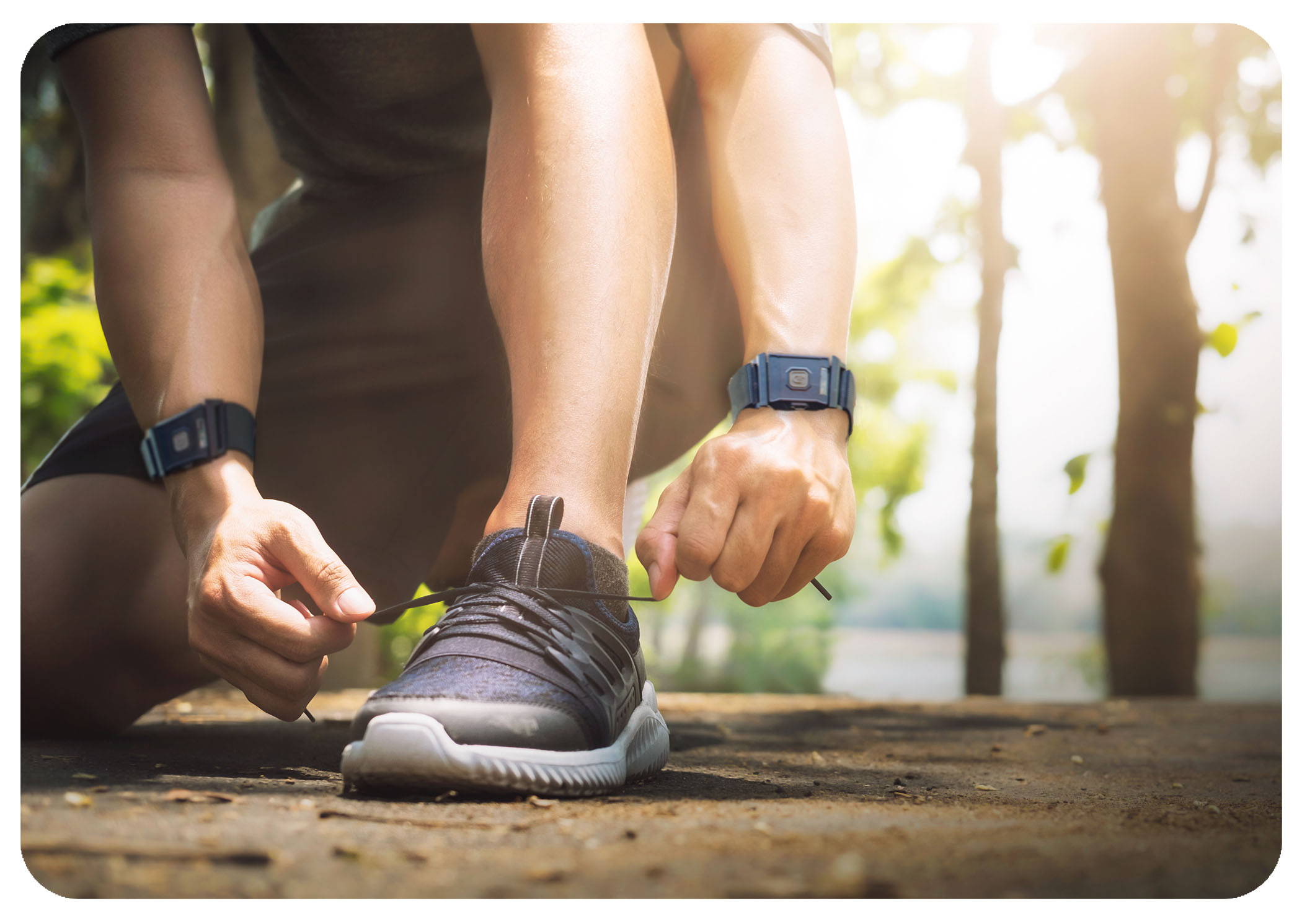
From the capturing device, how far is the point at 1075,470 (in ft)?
6.75

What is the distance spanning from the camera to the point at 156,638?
1.08m

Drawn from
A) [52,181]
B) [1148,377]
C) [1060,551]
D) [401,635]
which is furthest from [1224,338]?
[52,181]

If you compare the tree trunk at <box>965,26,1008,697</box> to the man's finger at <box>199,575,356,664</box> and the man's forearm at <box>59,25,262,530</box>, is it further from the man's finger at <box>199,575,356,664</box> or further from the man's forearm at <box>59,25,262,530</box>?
the man's finger at <box>199,575,356,664</box>

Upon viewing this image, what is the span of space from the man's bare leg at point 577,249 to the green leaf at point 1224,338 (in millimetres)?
872

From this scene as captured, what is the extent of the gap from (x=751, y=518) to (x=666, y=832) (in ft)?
0.76

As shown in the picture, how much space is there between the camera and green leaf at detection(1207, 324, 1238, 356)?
1283 mm

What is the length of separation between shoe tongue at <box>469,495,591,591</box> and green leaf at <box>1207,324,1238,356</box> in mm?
1006

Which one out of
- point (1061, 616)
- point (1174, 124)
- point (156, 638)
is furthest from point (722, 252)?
point (1061, 616)

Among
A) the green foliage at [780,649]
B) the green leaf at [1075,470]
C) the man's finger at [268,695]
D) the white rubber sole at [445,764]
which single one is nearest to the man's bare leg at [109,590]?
the man's finger at [268,695]

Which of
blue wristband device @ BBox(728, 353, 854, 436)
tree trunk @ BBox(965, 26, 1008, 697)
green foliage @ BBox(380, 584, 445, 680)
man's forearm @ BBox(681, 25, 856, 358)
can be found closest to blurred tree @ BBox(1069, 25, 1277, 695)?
tree trunk @ BBox(965, 26, 1008, 697)

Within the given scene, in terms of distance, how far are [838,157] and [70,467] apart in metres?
0.87

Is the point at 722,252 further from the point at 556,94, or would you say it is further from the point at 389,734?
the point at 389,734

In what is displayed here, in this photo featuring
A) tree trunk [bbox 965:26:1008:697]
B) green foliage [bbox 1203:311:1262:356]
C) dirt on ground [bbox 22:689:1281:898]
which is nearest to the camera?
dirt on ground [bbox 22:689:1281:898]

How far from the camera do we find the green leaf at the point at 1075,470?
2041mm
